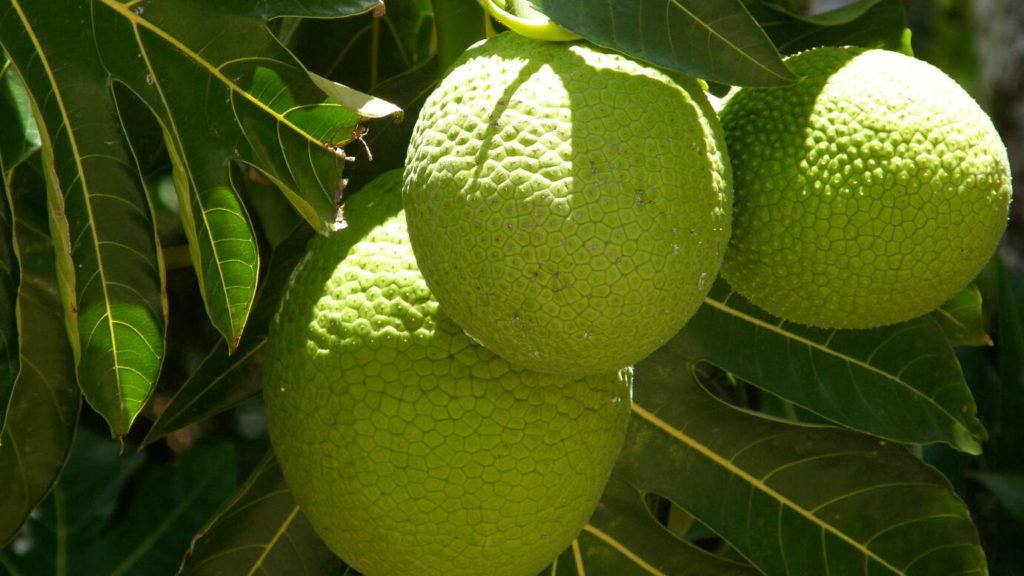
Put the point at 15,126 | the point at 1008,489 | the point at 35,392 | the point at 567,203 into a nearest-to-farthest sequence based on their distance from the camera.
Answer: the point at 567,203, the point at 15,126, the point at 35,392, the point at 1008,489

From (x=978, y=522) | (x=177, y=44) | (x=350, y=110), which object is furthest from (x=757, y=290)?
(x=978, y=522)

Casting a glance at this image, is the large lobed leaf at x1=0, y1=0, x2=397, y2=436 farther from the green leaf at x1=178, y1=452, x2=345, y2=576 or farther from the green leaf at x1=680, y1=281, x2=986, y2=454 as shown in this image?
the green leaf at x1=680, y1=281, x2=986, y2=454

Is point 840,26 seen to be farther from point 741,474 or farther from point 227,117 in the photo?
point 227,117

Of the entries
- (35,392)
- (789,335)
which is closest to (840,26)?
(789,335)

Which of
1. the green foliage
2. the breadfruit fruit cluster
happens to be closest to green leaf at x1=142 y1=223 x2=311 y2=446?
the green foliage

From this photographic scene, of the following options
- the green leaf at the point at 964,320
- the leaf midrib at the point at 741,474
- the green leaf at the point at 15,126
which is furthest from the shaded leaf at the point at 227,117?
the green leaf at the point at 964,320
